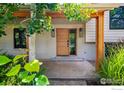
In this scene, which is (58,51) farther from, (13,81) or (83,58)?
(13,81)

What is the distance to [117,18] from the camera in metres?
18.8

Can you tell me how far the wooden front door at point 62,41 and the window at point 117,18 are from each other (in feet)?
10.3

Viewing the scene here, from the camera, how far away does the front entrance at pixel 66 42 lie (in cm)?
1980

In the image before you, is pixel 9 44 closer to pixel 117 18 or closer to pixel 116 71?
pixel 117 18

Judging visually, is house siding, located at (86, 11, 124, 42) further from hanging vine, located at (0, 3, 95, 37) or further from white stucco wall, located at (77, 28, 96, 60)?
hanging vine, located at (0, 3, 95, 37)

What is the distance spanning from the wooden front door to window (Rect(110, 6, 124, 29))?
3150mm

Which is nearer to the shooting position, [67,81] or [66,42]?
[67,81]

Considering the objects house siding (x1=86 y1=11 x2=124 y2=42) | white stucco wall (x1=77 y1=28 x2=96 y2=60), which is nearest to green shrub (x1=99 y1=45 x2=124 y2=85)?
house siding (x1=86 y1=11 x2=124 y2=42)

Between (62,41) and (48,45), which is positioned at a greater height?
(62,41)

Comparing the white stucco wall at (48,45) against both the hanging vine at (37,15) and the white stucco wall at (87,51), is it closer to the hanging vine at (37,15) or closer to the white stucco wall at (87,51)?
the white stucco wall at (87,51)

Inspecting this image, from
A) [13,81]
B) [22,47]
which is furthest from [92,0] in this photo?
[22,47]

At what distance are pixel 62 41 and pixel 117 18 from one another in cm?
407

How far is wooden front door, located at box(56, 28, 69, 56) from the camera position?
19.8 metres

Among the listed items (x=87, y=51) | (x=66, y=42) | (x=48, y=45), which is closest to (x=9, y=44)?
(x=48, y=45)
